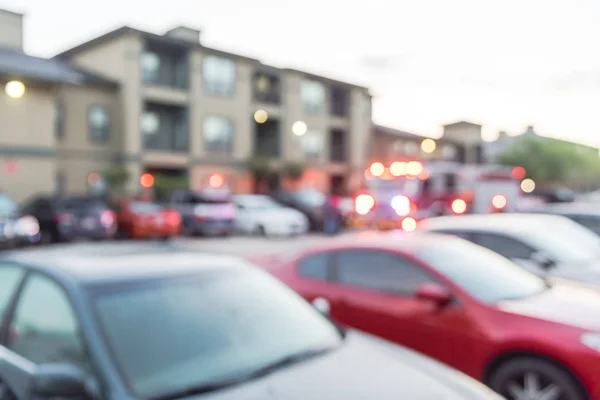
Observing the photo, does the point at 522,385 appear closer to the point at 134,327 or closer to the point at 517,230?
the point at 134,327

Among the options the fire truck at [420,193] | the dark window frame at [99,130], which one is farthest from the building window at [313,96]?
the fire truck at [420,193]

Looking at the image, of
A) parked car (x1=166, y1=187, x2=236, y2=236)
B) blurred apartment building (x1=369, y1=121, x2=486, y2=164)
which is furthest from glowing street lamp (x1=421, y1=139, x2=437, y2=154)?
parked car (x1=166, y1=187, x2=236, y2=236)

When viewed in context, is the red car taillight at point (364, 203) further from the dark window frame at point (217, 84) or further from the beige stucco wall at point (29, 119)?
the dark window frame at point (217, 84)

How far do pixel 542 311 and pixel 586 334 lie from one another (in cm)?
42

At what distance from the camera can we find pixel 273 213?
68.6ft

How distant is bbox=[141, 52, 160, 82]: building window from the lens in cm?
2927

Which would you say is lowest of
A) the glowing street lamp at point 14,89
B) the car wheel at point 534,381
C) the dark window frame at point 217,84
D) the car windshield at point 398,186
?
the car wheel at point 534,381

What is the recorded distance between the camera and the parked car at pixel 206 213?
2023 cm

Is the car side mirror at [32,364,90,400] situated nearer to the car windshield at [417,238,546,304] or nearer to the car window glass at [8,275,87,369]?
the car window glass at [8,275,87,369]

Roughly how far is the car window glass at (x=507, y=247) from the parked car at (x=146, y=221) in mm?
13868

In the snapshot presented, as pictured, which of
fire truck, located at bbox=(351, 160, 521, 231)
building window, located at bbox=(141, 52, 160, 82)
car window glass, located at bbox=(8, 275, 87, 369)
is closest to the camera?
car window glass, located at bbox=(8, 275, 87, 369)

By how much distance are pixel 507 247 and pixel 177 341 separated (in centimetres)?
507

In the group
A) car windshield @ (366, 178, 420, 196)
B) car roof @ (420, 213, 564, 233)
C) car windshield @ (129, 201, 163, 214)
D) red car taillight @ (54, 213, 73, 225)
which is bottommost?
red car taillight @ (54, 213, 73, 225)

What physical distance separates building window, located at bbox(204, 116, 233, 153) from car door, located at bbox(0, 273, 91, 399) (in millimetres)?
27797
